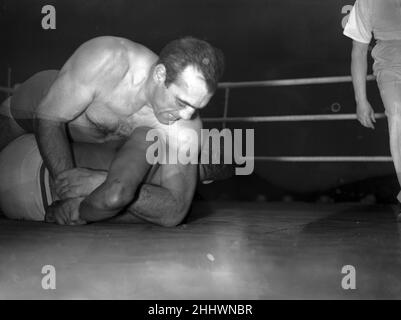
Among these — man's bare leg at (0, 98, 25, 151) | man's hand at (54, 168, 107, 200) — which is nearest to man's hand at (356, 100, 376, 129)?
man's hand at (54, 168, 107, 200)

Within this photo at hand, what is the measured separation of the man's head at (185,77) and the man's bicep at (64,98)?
27cm

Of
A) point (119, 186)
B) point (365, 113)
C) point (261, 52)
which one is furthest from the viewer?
point (261, 52)

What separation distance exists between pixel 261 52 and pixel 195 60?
1242 cm

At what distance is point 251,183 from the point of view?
60.6 feet

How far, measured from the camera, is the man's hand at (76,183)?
168 centimetres

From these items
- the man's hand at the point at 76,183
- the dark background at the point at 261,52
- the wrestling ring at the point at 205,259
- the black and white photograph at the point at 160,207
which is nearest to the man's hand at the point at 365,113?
the black and white photograph at the point at 160,207

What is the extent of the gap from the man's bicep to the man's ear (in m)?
0.25

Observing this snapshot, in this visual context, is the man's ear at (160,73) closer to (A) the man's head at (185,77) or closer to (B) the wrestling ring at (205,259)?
(A) the man's head at (185,77)

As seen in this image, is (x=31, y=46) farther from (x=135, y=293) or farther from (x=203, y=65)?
(x=135, y=293)

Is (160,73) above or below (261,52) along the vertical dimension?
below

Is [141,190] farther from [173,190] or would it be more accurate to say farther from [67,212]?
[67,212]

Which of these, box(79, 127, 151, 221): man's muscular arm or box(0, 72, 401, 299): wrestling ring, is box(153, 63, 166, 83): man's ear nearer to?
box(79, 127, 151, 221): man's muscular arm

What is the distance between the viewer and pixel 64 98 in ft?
5.68

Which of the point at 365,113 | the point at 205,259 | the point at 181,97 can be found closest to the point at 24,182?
the point at 181,97
